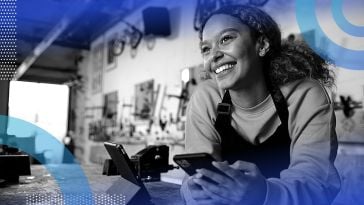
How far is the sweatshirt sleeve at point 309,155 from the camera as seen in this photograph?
62 cm

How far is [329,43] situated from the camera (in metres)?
0.97

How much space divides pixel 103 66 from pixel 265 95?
2433 mm

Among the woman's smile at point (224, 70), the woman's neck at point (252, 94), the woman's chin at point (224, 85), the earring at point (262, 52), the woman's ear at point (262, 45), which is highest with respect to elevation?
the woman's ear at point (262, 45)

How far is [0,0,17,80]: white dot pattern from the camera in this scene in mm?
997

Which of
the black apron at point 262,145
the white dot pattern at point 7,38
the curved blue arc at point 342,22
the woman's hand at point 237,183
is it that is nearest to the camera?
the woman's hand at point 237,183

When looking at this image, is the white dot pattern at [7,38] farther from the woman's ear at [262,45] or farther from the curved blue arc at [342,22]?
the curved blue arc at [342,22]

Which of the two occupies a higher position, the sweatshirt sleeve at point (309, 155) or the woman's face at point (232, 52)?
the woman's face at point (232, 52)

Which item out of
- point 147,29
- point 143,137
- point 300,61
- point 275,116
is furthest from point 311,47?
point 143,137

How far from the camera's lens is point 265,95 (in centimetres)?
77

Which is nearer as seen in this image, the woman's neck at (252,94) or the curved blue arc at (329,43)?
the woman's neck at (252,94)

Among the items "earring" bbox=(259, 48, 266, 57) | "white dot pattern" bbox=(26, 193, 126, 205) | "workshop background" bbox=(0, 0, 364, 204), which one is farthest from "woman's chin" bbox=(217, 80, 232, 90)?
"white dot pattern" bbox=(26, 193, 126, 205)

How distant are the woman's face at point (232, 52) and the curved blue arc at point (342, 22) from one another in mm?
309

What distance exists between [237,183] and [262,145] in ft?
0.75

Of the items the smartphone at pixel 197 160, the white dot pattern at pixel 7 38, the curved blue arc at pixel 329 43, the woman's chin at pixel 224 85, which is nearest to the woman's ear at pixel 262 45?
the woman's chin at pixel 224 85
